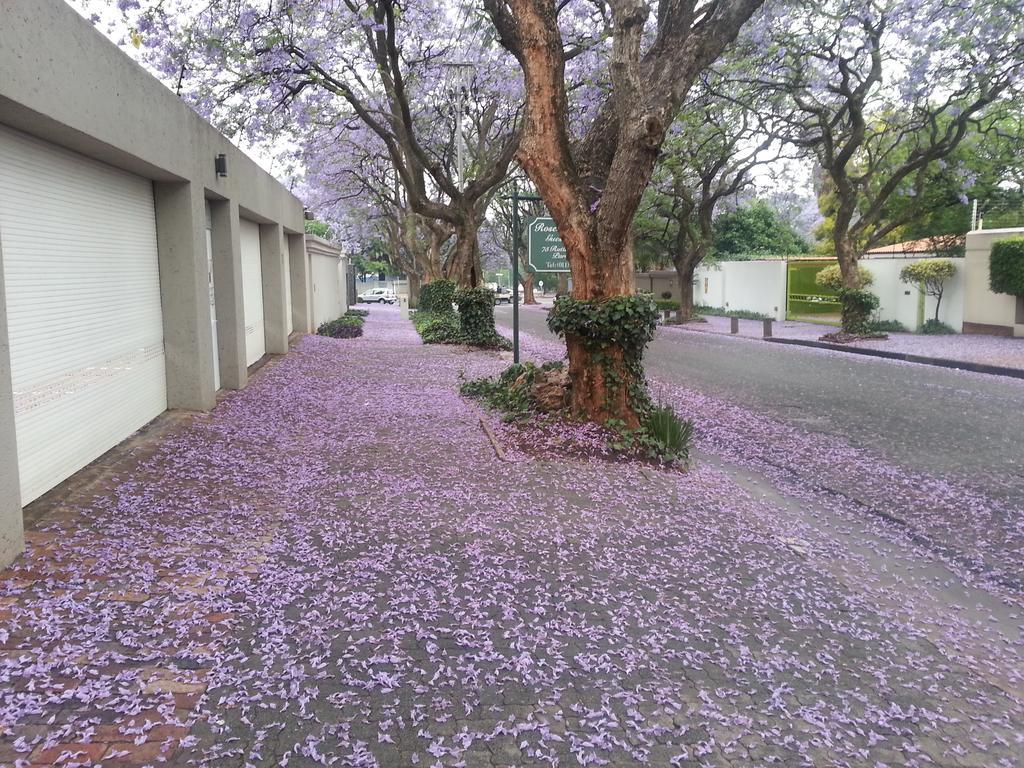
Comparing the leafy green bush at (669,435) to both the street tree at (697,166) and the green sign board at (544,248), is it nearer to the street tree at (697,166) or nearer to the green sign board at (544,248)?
the green sign board at (544,248)

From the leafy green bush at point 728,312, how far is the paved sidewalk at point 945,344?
568 cm

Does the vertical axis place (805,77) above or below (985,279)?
above

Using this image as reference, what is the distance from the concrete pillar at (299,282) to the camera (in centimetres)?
1955

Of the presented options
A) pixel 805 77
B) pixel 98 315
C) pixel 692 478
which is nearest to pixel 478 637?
pixel 692 478

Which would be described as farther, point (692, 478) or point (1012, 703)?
point (692, 478)

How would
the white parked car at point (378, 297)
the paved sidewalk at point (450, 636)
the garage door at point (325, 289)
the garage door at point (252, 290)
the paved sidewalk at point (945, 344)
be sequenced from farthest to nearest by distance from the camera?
1. the white parked car at point (378, 297)
2. the garage door at point (325, 289)
3. the paved sidewalk at point (945, 344)
4. the garage door at point (252, 290)
5. the paved sidewalk at point (450, 636)

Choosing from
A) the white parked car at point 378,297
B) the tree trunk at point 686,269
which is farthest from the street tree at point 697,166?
the white parked car at point 378,297

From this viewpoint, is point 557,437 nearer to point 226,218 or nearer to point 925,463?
point 925,463

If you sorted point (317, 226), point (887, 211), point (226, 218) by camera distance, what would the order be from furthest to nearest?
point (317, 226) < point (887, 211) < point (226, 218)

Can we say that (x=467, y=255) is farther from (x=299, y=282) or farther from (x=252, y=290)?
(x=252, y=290)

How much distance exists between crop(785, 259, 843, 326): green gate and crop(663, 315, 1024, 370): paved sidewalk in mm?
2177

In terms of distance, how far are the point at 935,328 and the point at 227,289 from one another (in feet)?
60.6

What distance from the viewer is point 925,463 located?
769 centimetres

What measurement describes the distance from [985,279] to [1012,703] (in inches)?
760
